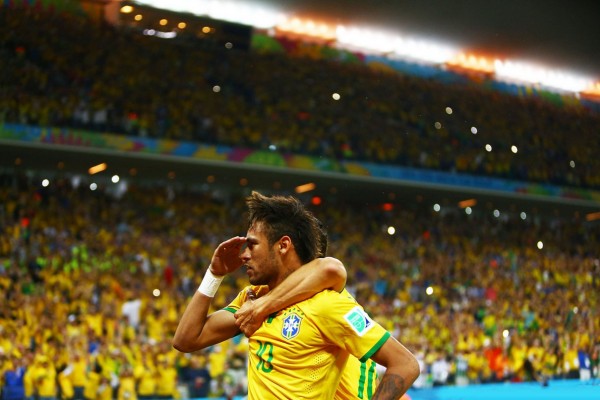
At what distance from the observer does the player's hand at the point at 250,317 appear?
9.73ft

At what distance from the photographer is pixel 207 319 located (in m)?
3.23

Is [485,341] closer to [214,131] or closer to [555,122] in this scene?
[214,131]

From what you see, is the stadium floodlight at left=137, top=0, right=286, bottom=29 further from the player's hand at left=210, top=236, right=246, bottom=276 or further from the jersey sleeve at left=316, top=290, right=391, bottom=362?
the jersey sleeve at left=316, top=290, right=391, bottom=362

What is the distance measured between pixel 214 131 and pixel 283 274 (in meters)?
21.3

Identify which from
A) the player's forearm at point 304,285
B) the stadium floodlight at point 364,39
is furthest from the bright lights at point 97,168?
the player's forearm at point 304,285

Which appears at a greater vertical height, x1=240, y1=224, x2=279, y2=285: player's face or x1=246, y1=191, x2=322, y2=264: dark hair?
x1=246, y1=191, x2=322, y2=264: dark hair

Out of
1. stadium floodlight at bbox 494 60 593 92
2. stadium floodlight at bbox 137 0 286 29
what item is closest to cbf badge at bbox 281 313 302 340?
stadium floodlight at bbox 137 0 286 29

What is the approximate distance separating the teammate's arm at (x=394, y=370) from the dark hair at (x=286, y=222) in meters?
0.45

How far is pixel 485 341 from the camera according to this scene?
60.5 feet

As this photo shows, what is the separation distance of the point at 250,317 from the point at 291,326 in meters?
0.18

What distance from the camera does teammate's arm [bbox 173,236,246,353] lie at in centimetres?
318

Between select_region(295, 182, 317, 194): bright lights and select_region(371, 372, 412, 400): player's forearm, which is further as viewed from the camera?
select_region(295, 182, 317, 194): bright lights

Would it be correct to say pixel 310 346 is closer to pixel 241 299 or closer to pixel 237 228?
pixel 241 299

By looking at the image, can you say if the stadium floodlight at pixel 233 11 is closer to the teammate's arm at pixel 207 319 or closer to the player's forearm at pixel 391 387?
the teammate's arm at pixel 207 319
